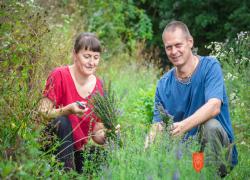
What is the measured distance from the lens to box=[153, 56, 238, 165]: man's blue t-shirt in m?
4.70

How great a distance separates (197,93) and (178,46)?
0.43 meters

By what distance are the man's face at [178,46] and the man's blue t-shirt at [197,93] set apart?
0.45ft

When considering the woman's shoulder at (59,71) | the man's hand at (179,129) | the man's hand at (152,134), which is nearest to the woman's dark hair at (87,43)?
the woman's shoulder at (59,71)

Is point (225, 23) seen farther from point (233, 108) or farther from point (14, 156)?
point (14, 156)

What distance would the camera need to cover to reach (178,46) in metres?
4.91

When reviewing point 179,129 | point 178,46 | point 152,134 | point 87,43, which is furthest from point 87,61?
point 179,129

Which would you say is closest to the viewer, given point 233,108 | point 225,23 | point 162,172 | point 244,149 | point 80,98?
point 162,172

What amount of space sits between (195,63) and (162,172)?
61.1 inches

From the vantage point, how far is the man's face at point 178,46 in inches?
191

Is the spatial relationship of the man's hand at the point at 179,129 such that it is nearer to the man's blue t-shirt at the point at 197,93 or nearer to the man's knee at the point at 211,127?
the man's knee at the point at 211,127

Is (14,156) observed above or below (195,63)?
below

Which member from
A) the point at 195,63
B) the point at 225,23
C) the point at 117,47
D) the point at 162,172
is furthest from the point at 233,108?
the point at 225,23

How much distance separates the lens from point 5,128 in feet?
12.8

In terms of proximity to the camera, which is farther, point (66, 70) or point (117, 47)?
point (117, 47)
